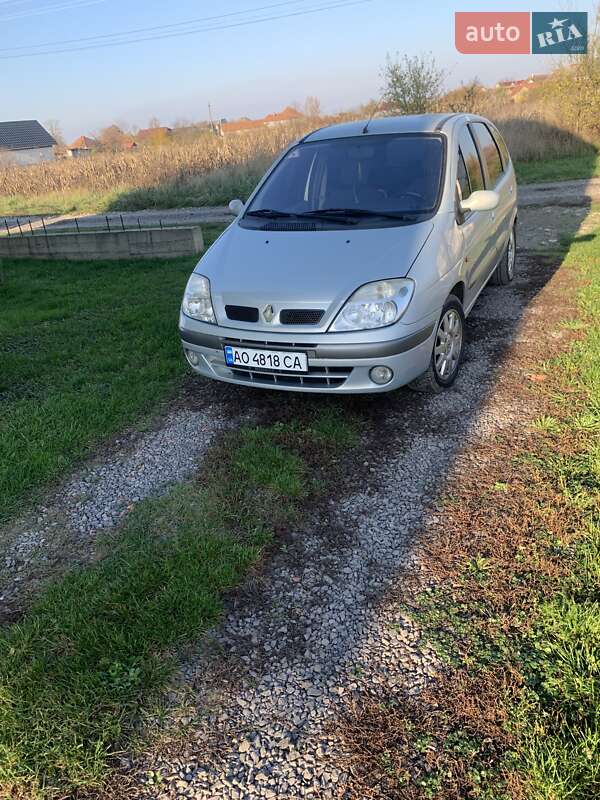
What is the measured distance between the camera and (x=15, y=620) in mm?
2418

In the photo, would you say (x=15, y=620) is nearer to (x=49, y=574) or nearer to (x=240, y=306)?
(x=49, y=574)

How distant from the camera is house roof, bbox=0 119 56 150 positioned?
62.4 m

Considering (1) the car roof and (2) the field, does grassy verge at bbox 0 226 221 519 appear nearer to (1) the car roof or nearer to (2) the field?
(1) the car roof

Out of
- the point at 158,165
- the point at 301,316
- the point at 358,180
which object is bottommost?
the point at 301,316

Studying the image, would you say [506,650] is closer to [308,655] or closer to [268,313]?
[308,655]

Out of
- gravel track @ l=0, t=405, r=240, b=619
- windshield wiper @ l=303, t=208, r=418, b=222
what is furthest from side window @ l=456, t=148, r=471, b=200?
gravel track @ l=0, t=405, r=240, b=619

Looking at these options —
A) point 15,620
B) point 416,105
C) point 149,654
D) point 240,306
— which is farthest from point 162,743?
point 416,105

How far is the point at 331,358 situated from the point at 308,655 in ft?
5.68

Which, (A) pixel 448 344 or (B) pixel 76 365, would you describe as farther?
(B) pixel 76 365

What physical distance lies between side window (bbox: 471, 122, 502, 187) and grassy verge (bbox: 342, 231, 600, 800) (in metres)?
3.22

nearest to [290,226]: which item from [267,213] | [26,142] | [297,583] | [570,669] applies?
[267,213]

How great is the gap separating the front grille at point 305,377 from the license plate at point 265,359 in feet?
0.13

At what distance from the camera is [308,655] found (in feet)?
7.14

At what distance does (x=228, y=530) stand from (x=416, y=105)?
22775 millimetres
